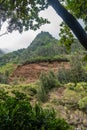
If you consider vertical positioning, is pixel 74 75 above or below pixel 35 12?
above

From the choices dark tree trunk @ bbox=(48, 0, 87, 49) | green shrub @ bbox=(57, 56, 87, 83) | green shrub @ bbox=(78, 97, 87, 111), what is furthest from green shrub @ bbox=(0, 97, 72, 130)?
green shrub @ bbox=(57, 56, 87, 83)

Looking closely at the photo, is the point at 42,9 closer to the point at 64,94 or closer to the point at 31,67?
the point at 64,94

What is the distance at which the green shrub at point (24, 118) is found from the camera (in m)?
9.01

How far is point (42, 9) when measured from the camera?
24.8 ft

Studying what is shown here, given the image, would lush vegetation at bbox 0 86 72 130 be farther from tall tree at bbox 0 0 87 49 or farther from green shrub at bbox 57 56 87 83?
green shrub at bbox 57 56 87 83

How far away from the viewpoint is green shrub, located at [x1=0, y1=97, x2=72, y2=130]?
29.6 feet

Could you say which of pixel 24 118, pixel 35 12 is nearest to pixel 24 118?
pixel 24 118

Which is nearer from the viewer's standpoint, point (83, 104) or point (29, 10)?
point (29, 10)

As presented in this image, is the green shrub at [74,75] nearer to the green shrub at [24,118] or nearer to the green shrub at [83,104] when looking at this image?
the green shrub at [83,104]

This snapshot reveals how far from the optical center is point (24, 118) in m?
9.35

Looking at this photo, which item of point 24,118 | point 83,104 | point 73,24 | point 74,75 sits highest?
point 74,75

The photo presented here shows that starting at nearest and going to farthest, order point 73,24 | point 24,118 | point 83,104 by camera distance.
→ point 73,24 < point 24,118 < point 83,104

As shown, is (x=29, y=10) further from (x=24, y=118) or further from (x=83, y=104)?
(x=83, y=104)

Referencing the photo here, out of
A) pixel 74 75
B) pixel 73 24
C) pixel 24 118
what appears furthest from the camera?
pixel 74 75
